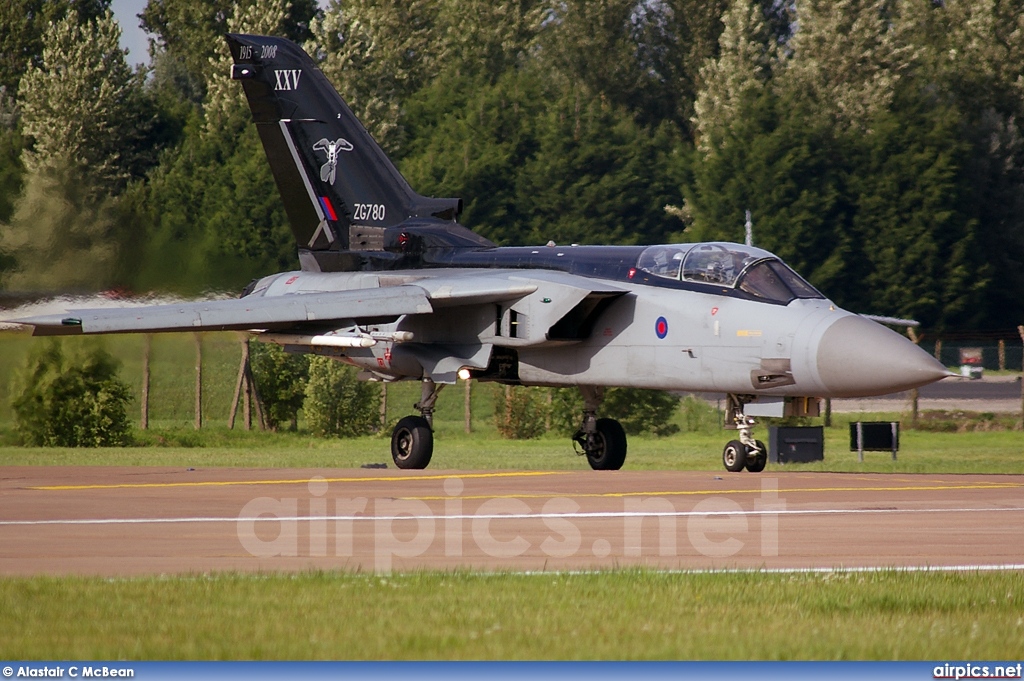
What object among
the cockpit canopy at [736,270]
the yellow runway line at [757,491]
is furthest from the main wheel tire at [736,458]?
the yellow runway line at [757,491]

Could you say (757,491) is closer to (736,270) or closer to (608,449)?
(736,270)

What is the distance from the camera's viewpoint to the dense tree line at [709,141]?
189ft

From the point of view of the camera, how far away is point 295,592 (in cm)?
782

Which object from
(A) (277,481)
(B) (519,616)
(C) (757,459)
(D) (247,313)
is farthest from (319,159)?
(B) (519,616)

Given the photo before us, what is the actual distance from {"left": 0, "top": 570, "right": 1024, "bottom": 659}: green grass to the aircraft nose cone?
25.2 feet

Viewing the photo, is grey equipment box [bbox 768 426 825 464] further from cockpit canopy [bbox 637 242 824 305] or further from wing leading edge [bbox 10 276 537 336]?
wing leading edge [bbox 10 276 537 336]

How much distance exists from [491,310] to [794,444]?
18.0 feet

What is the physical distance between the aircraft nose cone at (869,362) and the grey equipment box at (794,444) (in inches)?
206

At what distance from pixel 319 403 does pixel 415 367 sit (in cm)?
979

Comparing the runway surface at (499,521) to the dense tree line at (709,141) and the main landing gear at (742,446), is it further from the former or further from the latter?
the dense tree line at (709,141)

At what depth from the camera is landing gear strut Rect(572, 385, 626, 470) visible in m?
20.0

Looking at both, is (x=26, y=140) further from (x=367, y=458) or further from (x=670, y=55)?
(x=367, y=458)

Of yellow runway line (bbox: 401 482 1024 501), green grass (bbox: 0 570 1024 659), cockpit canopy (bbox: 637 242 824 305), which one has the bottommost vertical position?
green grass (bbox: 0 570 1024 659)

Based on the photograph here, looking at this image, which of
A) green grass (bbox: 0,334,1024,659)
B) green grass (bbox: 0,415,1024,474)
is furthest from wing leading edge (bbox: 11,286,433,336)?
green grass (bbox: 0,334,1024,659)
